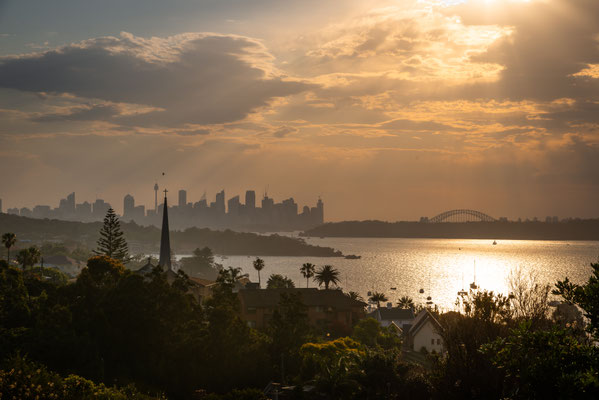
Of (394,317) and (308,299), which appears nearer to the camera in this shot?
(308,299)

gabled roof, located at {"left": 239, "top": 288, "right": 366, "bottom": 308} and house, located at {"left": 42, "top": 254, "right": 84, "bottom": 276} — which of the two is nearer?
gabled roof, located at {"left": 239, "top": 288, "right": 366, "bottom": 308}

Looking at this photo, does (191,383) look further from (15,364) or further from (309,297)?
(309,297)

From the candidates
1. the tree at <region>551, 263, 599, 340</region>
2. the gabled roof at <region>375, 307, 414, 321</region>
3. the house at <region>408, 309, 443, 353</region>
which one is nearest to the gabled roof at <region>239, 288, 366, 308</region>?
the house at <region>408, 309, 443, 353</region>

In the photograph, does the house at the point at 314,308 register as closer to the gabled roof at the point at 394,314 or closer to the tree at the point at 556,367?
the gabled roof at the point at 394,314

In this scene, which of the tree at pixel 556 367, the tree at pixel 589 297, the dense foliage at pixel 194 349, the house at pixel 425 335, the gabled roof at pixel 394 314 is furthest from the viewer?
the gabled roof at pixel 394 314

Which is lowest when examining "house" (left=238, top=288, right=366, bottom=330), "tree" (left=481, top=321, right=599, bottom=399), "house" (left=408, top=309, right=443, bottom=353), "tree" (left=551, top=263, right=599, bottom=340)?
"house" (left=408, top=309, right=443, bottom=353)

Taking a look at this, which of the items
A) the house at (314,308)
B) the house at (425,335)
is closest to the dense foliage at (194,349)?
the house at (314,308)

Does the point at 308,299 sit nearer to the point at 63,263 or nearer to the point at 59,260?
the point at 63,263

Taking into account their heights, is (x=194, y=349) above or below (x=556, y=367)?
below

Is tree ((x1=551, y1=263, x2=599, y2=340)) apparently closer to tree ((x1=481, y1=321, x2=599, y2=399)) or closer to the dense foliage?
tree ((x1=481, y1=321, x2=599, y2=399))

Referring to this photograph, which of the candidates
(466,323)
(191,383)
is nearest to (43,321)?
→ (191,383)

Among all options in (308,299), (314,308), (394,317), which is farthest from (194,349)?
(394,317)
